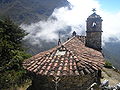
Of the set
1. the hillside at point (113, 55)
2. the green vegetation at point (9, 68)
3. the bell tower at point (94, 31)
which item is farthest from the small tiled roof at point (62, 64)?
the hillside at point (113, 55)

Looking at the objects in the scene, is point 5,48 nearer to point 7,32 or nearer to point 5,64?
point 5,64

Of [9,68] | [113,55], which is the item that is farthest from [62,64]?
[113,55]

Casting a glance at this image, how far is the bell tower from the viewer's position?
21466 millimetres

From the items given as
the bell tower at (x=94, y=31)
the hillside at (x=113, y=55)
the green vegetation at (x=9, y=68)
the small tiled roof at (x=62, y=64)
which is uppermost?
the bell tower at (x=94, y=31)

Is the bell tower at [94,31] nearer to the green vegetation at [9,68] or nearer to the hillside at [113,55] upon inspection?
the green vegetation at [9,68]

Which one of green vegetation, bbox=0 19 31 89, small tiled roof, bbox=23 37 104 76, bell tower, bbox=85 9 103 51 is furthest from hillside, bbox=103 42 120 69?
small tiled roof, bbox=23 37 104 76

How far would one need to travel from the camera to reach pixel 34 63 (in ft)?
40.6

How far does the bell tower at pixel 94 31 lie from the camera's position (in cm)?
2147

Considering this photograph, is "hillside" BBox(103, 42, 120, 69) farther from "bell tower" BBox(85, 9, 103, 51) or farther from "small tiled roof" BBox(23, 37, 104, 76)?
"small tiled roof" BBox(23, 37, 104, 76)

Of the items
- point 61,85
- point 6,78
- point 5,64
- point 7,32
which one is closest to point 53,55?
point 61,85

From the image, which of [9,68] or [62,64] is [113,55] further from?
[62,64]

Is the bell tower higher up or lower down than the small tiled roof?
higher up

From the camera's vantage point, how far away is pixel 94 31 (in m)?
21.6

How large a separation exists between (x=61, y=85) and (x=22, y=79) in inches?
353
